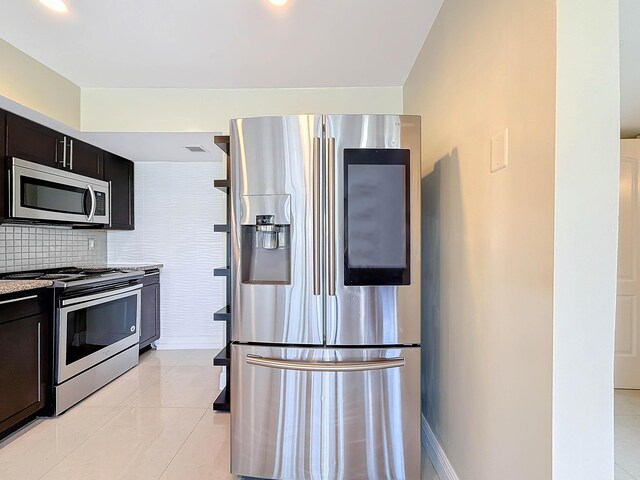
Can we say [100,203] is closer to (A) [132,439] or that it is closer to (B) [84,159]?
(B) [84,159]

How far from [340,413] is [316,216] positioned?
2.96 feet

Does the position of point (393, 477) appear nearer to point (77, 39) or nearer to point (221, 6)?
point (221, 6)

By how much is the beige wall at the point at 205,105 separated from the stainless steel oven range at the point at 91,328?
1.22m

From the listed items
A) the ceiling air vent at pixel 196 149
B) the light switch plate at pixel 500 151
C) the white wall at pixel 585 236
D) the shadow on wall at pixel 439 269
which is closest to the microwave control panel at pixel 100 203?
the ceiling air vent at pixel 196 149

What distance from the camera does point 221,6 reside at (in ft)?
6.11

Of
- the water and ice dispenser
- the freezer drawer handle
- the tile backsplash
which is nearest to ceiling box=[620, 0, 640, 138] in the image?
the water and ice dispenser

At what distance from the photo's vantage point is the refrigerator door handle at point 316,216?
5.47ft

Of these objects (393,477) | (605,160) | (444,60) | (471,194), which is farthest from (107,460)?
(444,60)

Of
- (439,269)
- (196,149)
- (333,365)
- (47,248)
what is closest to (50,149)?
(47,248)

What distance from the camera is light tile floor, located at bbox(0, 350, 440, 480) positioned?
1.93m

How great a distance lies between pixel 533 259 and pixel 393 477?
124cm

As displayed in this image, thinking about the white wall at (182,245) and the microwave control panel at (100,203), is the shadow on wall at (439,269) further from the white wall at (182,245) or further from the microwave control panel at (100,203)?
the microwave control panel at (100,203)

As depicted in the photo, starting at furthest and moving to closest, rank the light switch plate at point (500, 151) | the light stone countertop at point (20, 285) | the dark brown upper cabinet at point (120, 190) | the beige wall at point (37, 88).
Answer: the dark brown upper cabinet at point (120, 190)
the beige wall at point (37, 88)
the light stone countertop at point (20, 285)
the light switch plate at point (500, 151)

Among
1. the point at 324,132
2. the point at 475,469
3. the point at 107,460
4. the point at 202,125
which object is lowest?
the point at 107,460
